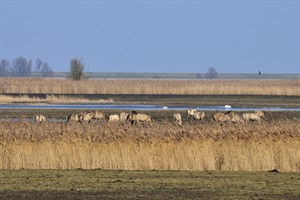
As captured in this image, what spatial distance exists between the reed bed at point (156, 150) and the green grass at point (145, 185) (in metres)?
1.30

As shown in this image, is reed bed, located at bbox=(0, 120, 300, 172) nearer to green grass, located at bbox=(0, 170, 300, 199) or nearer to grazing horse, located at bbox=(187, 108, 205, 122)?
green grass, located at bbox=(0, 170, 300, 199)

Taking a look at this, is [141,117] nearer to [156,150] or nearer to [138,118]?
[138,118]

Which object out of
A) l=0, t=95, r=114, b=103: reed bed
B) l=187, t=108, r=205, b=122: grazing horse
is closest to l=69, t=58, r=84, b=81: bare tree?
l=0, t=95, r=114, b=103: reed bed

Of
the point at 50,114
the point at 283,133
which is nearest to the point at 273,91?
the point at 50,114

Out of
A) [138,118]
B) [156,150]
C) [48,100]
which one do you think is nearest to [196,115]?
[138,118]

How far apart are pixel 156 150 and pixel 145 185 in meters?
4.55

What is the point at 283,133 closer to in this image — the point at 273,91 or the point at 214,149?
the point at 214,149

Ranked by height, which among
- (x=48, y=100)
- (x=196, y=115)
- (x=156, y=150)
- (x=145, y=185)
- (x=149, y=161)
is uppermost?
(x=48, y=100)

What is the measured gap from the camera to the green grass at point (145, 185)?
17.2 metres

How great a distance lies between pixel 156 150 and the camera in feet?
76.2

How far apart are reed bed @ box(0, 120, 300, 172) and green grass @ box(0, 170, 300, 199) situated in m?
1.30

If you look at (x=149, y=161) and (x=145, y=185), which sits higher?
(x=149, y=161)

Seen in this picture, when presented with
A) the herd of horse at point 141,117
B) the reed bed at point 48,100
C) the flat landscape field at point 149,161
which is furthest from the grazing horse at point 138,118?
the reed bed at point 48,100

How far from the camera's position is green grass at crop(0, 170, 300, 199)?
1725 cm
